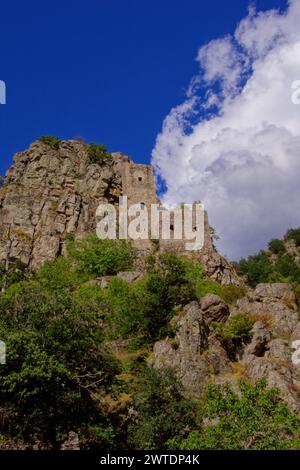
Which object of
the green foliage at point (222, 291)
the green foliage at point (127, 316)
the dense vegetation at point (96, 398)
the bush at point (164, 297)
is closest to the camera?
the dense vegetation at point (96, 398)

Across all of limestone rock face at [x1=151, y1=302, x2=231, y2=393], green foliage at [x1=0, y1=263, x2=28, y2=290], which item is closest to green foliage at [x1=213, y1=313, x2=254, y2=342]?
limestone rock face at [x1=151, y1=302, x2=231, y2=393]

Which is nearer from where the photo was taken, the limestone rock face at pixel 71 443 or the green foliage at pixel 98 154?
the limestone rock face at pixel 71 443

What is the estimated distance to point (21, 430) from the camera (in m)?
23.3

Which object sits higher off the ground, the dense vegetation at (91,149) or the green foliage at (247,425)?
the dense vegetation at (91,149)

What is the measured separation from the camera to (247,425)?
67.3ft

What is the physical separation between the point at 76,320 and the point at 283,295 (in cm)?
2001

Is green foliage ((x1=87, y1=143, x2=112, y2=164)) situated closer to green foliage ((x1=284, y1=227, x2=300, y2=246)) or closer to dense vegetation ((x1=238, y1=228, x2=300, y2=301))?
dense vegetation ((x1=238, y1=228, x2=300, y2=301))

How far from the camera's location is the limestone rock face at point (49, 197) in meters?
64.2

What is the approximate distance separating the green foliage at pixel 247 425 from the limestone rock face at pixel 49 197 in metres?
44.0

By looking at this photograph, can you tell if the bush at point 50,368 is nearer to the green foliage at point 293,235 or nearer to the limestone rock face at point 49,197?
the limestone rock face at point 49,197

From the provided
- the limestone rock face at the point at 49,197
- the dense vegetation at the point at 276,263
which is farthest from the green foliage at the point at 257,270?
the limestone rock face at the point at 49,197

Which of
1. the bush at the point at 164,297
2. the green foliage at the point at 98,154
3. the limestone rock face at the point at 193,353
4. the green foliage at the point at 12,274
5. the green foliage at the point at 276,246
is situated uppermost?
the green foliage at the point at 98,154

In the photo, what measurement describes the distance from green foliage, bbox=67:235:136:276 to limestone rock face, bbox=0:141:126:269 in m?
3.09
